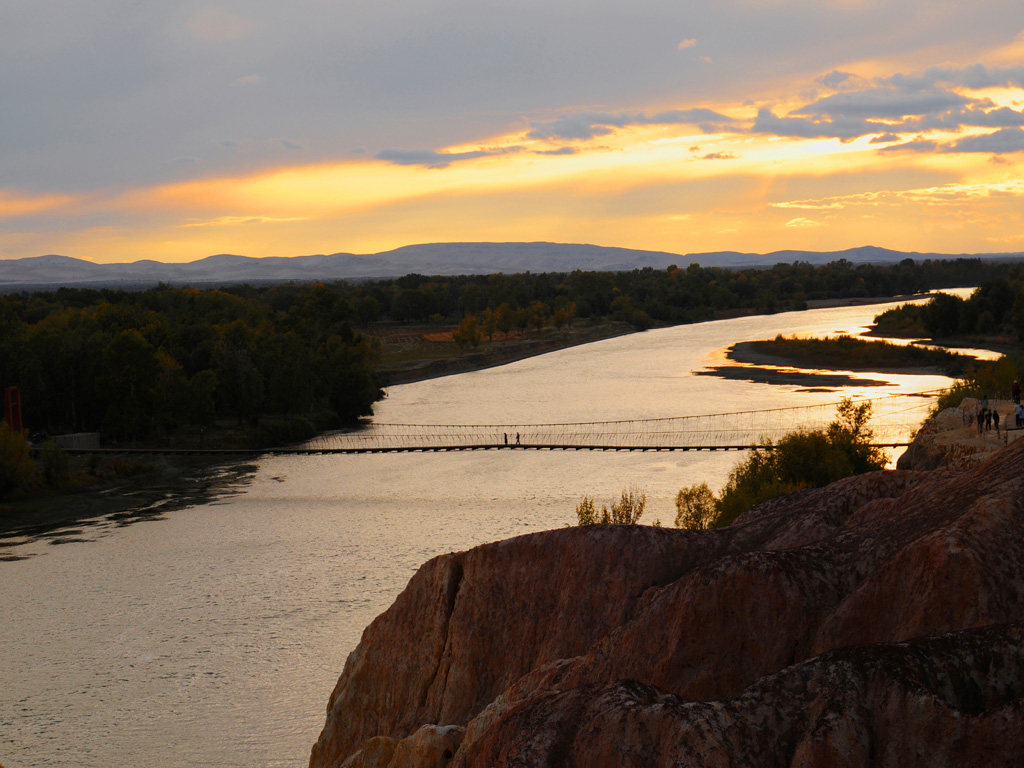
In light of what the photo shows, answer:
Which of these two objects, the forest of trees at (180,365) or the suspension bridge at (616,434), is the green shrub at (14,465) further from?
the forest of trees at (180,365)

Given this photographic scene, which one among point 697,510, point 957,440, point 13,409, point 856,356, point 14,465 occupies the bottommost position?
point 697,510

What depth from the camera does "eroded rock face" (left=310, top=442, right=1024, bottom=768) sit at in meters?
6.25

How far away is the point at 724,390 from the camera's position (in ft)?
241

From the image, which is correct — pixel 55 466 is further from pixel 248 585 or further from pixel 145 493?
pixel 248 585

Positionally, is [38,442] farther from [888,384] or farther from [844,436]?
[888,384]

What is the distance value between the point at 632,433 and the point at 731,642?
2000 inches

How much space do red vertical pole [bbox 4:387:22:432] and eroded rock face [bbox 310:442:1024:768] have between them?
166 feet

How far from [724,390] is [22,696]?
56.5m

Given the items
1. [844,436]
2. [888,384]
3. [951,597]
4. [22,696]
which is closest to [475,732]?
[951,597]

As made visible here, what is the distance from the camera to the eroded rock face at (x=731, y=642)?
6250 mm

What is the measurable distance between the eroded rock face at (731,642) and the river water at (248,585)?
12633 millimetres

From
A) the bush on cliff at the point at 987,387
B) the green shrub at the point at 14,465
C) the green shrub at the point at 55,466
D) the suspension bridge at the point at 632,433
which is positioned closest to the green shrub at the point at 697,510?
the bush on cliff at the point at 987,387

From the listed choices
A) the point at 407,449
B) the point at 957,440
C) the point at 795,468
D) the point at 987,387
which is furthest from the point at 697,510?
the point at 407,449

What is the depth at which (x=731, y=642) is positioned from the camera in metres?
8.36
